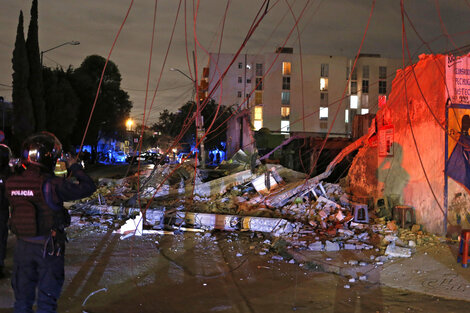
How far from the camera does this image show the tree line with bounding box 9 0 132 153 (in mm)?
24125

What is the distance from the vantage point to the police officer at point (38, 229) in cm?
351

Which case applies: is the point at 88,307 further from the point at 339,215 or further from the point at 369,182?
the point at 369,182

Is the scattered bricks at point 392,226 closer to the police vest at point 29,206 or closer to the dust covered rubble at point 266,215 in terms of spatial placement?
the dust covered rubble at point 266,215

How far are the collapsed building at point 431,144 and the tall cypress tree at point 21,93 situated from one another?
856 inches

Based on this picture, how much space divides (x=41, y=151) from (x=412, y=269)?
5.70 metres

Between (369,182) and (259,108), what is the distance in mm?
52346

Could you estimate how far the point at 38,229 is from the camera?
11.6ft

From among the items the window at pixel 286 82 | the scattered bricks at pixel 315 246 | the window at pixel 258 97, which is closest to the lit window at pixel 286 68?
the window at pixel 286 82

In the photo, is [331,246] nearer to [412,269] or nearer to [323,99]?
[412,269]

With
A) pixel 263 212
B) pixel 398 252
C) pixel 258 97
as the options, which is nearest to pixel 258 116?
pixel 258 97

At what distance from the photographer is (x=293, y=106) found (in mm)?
61594

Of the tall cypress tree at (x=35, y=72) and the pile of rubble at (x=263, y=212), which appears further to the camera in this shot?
the tall cypress tree at (x=35, y=72)

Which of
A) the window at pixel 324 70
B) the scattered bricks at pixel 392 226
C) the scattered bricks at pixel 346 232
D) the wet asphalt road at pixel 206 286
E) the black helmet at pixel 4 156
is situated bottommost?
the wet asphalt road at pixel 206 286

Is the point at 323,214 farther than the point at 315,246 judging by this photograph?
Yes
